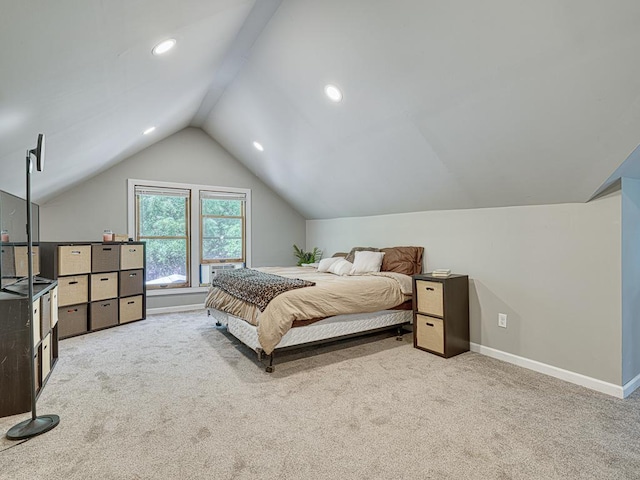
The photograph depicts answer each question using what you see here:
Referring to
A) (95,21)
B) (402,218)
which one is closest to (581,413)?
(402,218)

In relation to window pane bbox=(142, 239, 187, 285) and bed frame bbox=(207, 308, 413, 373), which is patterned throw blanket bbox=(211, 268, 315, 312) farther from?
window pane bbox=(142, 239, 187, 285)

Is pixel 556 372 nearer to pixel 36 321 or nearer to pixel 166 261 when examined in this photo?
pixel 36 321

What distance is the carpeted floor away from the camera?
1715mm

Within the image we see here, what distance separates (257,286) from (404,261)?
1.86 meters

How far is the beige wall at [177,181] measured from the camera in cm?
461

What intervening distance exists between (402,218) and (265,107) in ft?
7.19

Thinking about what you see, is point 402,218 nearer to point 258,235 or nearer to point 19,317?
point 258,235

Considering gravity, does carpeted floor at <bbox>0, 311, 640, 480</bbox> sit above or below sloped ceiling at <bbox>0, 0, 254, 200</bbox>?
below

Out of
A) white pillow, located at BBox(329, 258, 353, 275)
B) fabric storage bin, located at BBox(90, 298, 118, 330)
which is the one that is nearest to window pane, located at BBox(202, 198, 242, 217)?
fabric storage bin, located at BBox(90, 298, 118, 330)

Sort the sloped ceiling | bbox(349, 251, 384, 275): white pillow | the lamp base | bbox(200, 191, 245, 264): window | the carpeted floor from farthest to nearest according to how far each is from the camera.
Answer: bbox(200, 191, 245, 264): window
bbox(349, 251, 384, 275): white pillow
the lamp base
the carpeted floor
the sloped ceiling

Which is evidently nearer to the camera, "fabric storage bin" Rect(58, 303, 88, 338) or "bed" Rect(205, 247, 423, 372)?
"bed" Rect(205, 247, 423, 372)

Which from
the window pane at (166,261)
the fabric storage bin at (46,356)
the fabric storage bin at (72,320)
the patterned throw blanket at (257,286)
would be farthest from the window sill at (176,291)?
the fabric storage bin at (46,356)

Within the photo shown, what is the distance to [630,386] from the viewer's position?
2.56 meters

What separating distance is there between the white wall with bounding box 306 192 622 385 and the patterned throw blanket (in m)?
1.69
